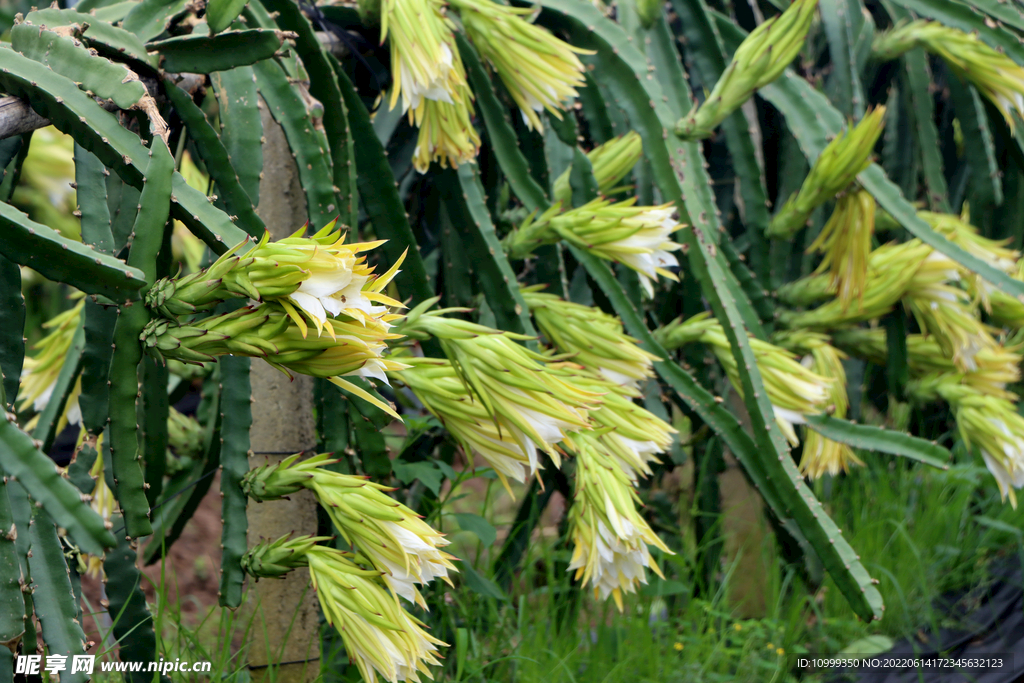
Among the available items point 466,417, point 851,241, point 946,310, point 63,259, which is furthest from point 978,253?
point 63,259

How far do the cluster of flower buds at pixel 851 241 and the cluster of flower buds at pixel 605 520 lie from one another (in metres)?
0.69

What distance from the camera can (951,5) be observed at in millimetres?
1432

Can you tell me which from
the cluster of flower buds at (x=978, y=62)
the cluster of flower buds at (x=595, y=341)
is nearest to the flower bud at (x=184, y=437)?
the cluster of flower buds at (x=595, y=341)

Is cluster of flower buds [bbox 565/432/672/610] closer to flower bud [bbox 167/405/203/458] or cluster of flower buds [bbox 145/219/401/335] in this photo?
cluster of flower buds [bbox 145/219/401/335]

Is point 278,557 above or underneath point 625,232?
underneath

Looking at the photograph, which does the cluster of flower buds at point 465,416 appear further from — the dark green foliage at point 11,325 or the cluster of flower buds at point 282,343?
the dark green foliage at point 11,325

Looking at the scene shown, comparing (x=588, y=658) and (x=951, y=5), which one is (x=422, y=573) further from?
(x=951, y=5)

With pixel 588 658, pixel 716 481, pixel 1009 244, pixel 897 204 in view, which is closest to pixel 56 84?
pixel 588 658

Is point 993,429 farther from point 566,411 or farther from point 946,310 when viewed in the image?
point 566,411

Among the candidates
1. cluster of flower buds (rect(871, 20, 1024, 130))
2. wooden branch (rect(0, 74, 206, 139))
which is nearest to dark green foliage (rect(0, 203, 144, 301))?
wooden branch (rect(0, 74, 206, 139))

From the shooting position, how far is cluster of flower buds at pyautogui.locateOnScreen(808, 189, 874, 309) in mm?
1283

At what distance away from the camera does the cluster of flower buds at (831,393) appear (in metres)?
1.37

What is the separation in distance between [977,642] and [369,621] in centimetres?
136

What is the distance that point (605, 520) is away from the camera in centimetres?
83
